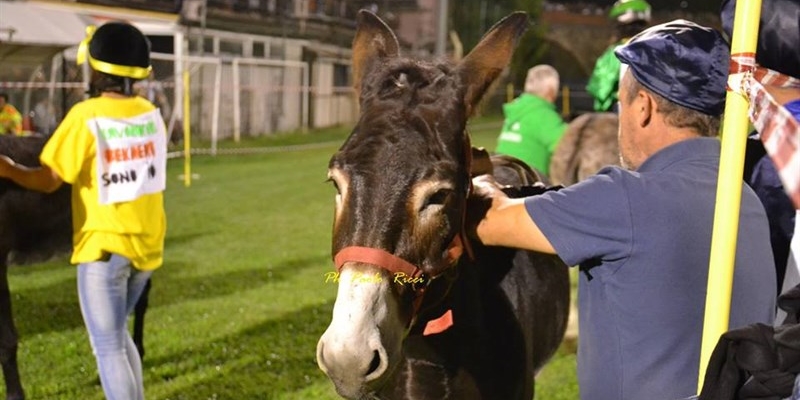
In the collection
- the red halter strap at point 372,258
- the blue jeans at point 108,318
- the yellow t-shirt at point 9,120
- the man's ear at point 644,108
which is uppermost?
the man's ear at point 644,108

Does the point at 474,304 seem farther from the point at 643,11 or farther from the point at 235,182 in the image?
the point at 235,182

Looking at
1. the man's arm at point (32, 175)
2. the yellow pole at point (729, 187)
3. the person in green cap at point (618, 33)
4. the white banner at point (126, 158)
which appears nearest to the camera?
the yellow pole at point (729, 187)

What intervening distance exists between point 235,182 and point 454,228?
558 inches

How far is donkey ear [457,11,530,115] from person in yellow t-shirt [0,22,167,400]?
2.20 metres

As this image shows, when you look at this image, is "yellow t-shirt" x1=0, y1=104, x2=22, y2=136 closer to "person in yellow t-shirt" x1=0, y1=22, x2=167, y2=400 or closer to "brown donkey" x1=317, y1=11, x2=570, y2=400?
"person in yellow t-shirt" x1=0, y1=22, x2=167, y2=400

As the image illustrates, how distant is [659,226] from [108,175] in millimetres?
2852

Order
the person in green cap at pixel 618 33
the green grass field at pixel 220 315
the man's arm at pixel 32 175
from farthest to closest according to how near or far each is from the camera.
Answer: the person in green cap at pixel 618 33, the green grass field at pixel 220 315, the man's arm at pixel 32 175

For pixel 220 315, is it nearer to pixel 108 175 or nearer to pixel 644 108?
pixel 108 175

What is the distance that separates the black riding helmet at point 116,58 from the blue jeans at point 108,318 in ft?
2.85

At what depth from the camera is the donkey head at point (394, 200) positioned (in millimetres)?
2146

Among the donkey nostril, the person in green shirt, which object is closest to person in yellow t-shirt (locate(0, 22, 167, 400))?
the donkey nostril

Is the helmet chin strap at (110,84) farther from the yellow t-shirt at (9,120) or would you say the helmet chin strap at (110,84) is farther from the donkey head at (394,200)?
the yellow t-shirt at (9,120)

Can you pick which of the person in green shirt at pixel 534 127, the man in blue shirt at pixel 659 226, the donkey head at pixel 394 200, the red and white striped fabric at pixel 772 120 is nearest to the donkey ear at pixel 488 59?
the donkey head at pixel 394 200

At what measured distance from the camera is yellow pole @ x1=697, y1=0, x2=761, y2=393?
1.90m
